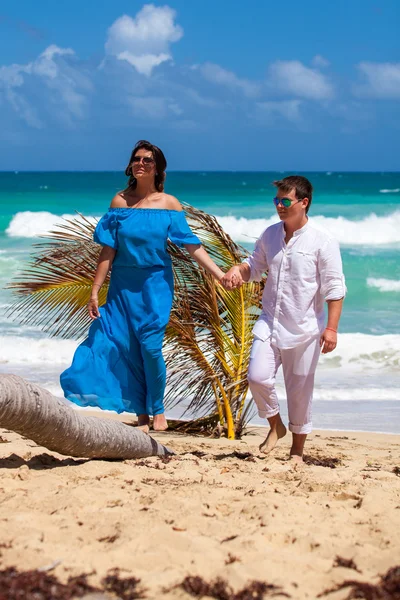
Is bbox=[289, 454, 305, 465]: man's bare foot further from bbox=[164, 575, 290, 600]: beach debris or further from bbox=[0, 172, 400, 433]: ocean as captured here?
bbox=[0, 172, 400, 433]: ocean

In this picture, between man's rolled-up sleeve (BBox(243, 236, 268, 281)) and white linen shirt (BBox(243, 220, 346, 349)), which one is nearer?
white linen shirt (BBox(243, 220, 346, 349))

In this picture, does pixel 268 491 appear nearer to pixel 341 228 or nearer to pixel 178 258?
pixel 178 258

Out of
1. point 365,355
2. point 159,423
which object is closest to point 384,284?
point 365,355

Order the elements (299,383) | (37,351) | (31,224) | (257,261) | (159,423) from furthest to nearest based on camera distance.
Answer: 1. (31,224)
2. (37,351)
3. (159,423)
4. (257,261)
5. (299,383)

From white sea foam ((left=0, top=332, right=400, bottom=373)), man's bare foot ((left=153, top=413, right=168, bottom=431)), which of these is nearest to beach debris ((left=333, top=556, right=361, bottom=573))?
man's bare foot ((left=153, top=413, right=168, bottom=431))

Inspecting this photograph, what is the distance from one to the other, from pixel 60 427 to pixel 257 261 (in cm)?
172

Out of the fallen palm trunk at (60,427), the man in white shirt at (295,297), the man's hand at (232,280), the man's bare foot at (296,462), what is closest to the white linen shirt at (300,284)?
the man in white shirt at (295,297)

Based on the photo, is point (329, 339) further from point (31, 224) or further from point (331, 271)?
point (31, 224)

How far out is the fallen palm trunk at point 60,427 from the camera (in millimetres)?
4148

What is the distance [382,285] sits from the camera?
18922 millimetres

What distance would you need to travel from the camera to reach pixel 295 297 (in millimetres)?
5105

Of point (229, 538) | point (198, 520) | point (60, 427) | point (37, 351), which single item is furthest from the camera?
point (37, 351)

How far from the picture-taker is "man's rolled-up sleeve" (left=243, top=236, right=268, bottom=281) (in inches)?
211

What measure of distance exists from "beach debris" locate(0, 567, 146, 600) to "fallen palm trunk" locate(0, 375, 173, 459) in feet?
4.07
